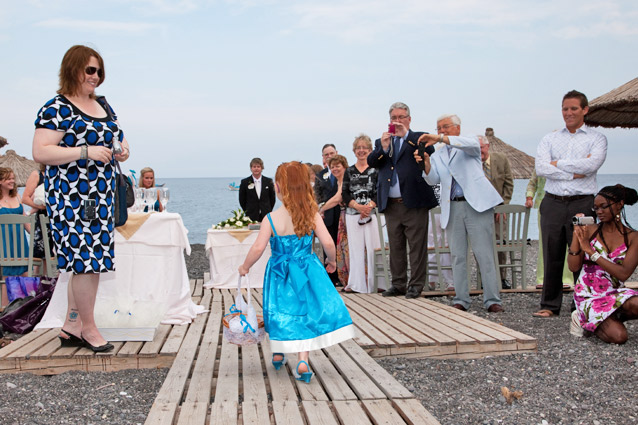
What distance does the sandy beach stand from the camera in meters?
3.40

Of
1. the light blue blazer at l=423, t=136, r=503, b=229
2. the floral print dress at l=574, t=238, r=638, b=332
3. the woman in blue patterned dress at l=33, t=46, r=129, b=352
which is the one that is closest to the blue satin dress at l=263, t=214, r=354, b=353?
the woman in blue patterned dress at l=33, t=46, r=129, b=352

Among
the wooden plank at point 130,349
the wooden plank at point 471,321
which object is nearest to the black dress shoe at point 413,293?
the wooden plank at point 471,321

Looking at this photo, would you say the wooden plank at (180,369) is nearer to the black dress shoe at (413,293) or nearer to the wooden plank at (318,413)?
the wooden plank at (318,413)

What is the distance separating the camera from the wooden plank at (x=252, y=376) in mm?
3303

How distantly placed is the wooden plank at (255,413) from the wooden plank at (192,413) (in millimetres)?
193

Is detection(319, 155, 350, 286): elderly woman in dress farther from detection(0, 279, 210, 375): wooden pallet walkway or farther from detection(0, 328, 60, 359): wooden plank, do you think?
detection(0, 328, 60, 359): wooden plank

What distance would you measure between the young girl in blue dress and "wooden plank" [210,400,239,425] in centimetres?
55

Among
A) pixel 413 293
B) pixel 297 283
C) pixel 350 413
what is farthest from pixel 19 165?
pixel 350 413

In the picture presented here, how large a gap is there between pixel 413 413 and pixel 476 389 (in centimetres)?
101

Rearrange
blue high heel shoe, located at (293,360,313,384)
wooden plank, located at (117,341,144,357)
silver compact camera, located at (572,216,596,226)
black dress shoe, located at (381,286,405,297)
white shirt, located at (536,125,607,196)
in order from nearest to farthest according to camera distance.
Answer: blue high heel shoe, located at (293,360,313,384) < wooden plank, located at (117,341,144,357) < silver compact camera, located at (572,216,596,226) < white shirt, located at (536,125,607,196) < black dress shoe, located at (381,286,405,297)

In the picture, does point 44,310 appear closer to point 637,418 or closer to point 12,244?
point 12,244

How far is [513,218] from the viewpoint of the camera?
24.0 feet

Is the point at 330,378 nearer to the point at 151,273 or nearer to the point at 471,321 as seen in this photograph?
the point at 471,321

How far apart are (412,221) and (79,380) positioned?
3.98 metres
